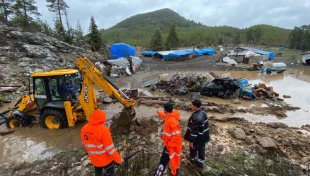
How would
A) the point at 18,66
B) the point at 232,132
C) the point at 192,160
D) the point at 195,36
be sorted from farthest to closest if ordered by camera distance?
the point at 195,36
the point at 18,66
the point at 232,132
the point at 192,160

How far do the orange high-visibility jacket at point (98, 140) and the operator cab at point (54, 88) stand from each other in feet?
13.2

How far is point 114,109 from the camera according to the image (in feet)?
32.3

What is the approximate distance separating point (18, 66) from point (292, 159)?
20097mm

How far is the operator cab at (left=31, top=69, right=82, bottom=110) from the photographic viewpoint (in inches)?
261

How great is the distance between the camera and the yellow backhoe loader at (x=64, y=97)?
632 cm

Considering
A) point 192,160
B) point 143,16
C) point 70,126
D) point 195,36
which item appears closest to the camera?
point 192,160

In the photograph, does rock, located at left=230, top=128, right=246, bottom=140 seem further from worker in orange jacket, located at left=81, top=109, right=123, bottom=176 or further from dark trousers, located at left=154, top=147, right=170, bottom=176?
worker in orange jacket, located at left=81, top=109, right=123, bottom=176

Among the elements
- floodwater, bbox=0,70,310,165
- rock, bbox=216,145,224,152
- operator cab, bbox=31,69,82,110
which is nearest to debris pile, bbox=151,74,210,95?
floodwater, bbox=0,70,310,165

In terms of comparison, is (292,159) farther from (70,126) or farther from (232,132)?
(70,126)

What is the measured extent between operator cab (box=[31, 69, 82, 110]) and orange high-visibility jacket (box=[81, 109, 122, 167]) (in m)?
4.01

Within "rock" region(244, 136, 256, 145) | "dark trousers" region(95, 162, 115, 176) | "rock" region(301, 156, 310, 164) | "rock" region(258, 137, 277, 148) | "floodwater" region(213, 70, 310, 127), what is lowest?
"floodwater" region(213, 70, 310, 127)

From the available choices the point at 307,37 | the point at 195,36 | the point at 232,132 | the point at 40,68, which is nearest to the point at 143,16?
the point at 195,36

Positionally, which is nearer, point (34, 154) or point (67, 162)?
point (67, 162)

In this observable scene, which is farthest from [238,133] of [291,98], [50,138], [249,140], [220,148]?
[291,98]
